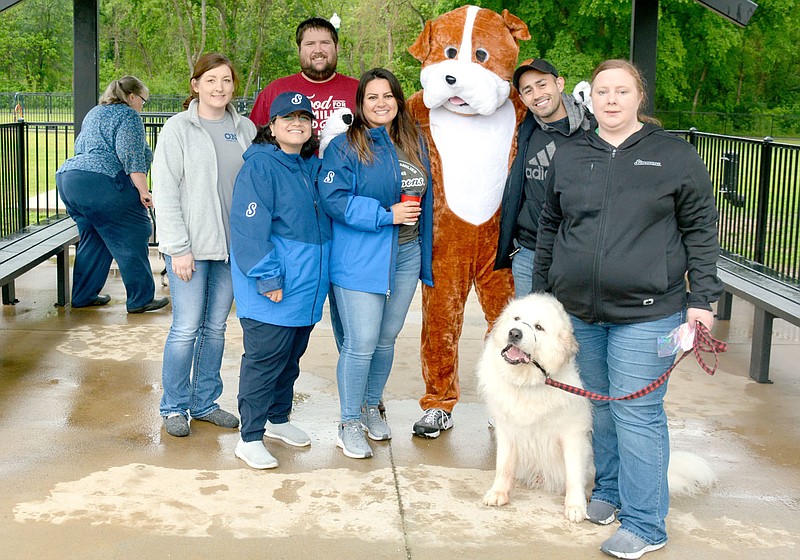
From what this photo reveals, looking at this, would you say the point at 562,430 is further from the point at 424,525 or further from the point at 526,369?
the point at 424,525

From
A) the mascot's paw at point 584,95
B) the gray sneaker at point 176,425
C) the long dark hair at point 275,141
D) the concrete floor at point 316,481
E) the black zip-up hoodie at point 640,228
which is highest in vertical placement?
the mascot's paw at point 584,95

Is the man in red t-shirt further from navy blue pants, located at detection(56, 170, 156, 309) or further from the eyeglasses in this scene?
navy blue pants, located at detection(56, 170, 156, 309)

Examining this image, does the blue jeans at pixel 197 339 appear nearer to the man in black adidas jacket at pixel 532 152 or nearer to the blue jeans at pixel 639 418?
the man in black adidas jacket at pixel 532 152

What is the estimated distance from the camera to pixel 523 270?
14.1ft

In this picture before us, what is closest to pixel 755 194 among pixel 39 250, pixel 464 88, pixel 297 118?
pixel 464 88

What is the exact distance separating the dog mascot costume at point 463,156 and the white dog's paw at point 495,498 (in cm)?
99

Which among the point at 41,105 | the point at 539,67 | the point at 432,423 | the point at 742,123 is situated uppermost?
the point at 742,123

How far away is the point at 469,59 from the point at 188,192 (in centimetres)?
157

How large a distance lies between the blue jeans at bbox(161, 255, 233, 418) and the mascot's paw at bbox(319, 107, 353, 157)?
790 millimetres

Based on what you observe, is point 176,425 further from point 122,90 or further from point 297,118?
point 122,90

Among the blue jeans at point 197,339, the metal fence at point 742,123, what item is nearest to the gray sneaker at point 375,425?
the blue jeans at point 197,339

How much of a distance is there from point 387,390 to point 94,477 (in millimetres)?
1973

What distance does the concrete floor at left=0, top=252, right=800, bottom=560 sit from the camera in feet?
11.3

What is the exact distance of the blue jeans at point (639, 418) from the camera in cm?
333
